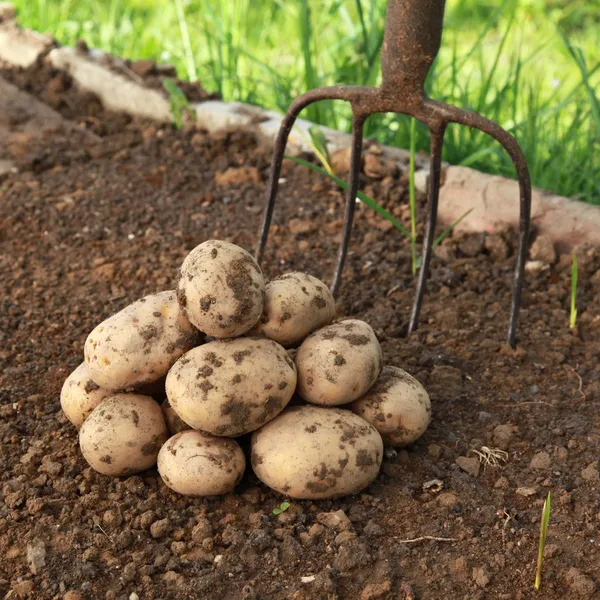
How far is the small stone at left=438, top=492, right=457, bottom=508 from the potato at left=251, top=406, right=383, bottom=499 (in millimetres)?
159

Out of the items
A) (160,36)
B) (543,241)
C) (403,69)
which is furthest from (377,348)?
(160,36)

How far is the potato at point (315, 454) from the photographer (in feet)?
5.97

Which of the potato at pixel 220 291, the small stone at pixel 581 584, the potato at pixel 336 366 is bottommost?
the small stone at pixel 581 584

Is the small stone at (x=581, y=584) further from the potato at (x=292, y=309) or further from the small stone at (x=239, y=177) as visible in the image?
the small stone at (x=239, y=177)

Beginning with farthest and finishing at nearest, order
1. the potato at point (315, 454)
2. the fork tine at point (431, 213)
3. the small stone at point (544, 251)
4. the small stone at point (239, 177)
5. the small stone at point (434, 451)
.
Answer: the small stone at point (239, 177) → the small stone at point (544, 251) → the fork tine at point (431, 213) → the small stone at point (434, 451) → the potato at point (315, 454)

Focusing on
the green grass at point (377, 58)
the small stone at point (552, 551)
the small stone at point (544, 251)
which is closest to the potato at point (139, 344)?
the small stone at point (552, 551)

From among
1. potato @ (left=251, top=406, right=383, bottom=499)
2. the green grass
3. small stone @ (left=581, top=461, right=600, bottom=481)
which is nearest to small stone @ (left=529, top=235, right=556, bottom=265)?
the green grass

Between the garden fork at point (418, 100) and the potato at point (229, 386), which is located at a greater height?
the garden fork at point (418, 100)

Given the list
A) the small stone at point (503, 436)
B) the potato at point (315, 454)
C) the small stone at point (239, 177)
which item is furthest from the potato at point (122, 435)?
the small stone at point (239, 177)

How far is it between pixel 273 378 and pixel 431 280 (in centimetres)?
112

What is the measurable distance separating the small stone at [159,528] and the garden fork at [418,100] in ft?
3.29

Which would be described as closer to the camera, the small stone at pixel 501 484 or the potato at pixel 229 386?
the potato at pixel 229 386

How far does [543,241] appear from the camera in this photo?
2.87 meters

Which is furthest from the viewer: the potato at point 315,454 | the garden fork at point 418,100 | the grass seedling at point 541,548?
the garden fork at point 418,100
